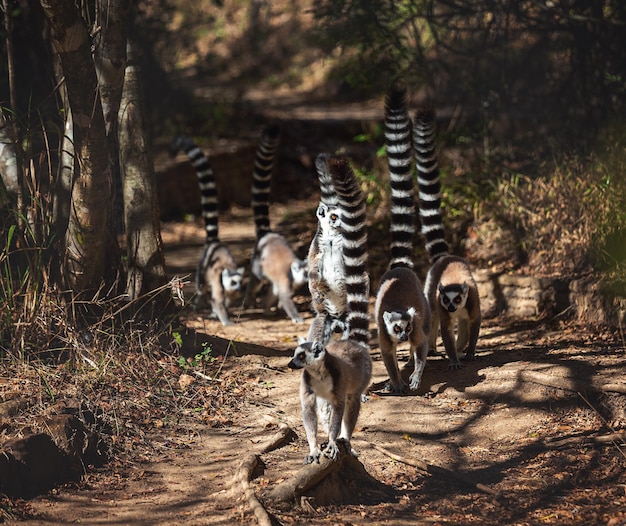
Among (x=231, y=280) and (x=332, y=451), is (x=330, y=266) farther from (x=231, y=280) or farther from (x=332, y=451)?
(x=332, y=451)

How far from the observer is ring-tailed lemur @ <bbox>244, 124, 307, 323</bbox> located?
29.2ft

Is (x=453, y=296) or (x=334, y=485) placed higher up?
(x=453, y=296)

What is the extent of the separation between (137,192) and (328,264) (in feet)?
5.75

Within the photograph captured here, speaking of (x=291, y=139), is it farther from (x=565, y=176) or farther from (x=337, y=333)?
(x=337, y=333)

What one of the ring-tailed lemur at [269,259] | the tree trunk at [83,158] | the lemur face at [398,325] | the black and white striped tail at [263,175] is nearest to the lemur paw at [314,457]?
the lemur face at [398,325]

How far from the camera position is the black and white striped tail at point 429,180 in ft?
24.1

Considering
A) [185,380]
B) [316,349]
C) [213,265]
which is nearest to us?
[316,349]

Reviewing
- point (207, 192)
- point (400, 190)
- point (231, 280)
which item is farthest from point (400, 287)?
point (207, 192)

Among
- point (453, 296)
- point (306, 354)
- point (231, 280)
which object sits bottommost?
point (306, 354)

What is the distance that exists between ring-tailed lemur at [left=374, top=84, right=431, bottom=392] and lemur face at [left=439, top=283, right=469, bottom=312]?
0.52ft

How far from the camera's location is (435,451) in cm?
540

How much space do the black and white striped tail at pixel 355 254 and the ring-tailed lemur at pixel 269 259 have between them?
8.73 feet

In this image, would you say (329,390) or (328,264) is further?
(328,264)

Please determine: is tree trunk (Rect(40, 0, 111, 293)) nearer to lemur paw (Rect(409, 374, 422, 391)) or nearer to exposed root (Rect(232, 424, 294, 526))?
exposed root (Rect(232, 424, 294, 526))
